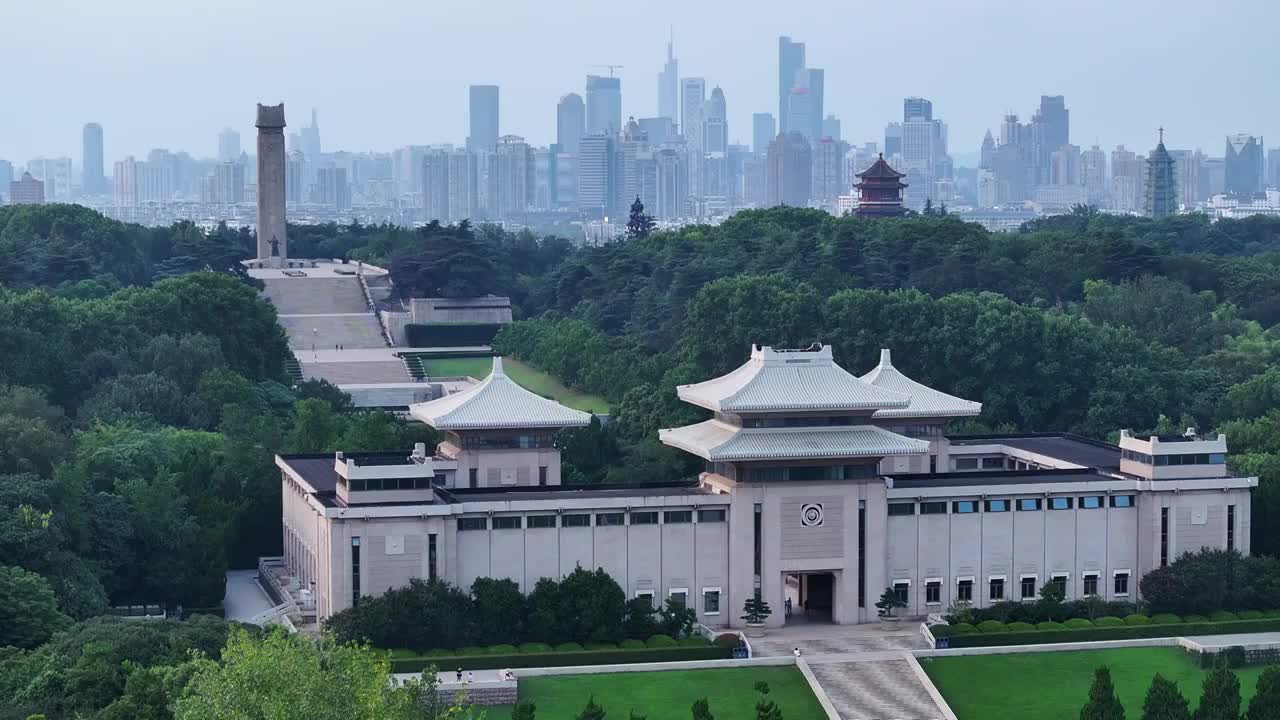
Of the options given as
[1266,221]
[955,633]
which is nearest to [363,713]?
[955,633]

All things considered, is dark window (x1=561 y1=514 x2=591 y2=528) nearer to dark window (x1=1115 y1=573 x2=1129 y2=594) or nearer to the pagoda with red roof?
dark window (x1=1115 y1=573 x2=1129 y2=594)

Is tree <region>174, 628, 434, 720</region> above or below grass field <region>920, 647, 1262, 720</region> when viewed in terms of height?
above

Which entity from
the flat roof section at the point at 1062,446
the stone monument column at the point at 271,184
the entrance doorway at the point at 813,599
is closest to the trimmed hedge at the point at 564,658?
the entrance doorway at the point at 813,599

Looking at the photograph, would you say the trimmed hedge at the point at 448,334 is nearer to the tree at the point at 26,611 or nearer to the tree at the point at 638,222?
the tree at the point at 638,222

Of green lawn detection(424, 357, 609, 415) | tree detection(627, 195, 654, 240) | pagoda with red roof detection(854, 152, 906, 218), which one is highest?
pagoda with red roof detection(854, 152, 906, 218)

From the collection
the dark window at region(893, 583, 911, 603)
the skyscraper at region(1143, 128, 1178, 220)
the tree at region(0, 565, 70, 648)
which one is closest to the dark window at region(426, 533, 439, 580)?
the tree at region(0, 565, 70, 648)

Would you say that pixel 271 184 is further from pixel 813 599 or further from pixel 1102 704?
pixel 1102 704

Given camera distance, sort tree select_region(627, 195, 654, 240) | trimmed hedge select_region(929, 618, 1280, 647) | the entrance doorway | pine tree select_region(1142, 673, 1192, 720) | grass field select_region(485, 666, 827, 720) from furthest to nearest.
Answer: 1. tree select_region(627, 195, 654, 240)
2. the entrance doorway
3. trimmed hedge select_region(929, 618, 1280, 647)
4. grass field select_region(485, 666, 827, 720)
5. pine tree select_region(1142, 673, 1192, 720)

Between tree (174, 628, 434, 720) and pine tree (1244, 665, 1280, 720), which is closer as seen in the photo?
tree (174, 628, 434, 720)
